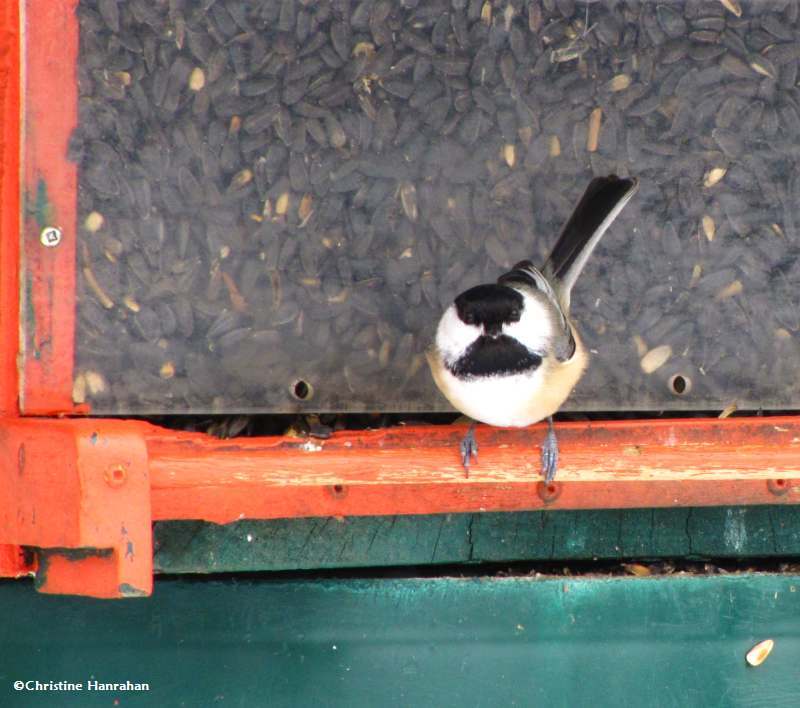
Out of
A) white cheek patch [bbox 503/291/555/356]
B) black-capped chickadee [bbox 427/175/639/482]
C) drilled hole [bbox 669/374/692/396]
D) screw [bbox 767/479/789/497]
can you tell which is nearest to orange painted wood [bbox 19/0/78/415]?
black-capped chickadee [bbox 427/175/639/482]

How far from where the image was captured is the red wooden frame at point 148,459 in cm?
203

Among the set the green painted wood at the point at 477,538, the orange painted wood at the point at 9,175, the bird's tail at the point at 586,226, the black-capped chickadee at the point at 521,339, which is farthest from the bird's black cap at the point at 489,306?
the orange painted wood at the point at 9,175

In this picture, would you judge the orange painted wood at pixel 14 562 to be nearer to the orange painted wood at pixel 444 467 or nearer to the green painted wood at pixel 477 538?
the orange painted wood at pixel 444 467

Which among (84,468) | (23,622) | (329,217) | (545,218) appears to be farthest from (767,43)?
(23,622)

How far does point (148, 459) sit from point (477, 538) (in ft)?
3.09

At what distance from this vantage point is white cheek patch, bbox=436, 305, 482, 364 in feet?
7.69

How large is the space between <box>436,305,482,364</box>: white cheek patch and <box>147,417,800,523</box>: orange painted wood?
13 centimetres

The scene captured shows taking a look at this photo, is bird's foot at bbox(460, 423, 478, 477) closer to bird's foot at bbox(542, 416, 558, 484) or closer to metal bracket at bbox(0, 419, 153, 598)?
bird's foot at bbox(542, 416, 558, 484)

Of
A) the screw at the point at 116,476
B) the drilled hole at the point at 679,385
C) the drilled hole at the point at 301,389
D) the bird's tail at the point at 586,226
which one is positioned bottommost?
the screw at the point at 116,476

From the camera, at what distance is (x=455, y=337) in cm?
235

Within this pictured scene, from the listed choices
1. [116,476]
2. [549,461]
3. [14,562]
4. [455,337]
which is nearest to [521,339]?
[455,337]

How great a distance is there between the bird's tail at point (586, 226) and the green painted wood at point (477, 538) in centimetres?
53

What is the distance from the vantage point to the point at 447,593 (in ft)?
8.81

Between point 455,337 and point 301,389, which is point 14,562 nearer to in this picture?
point 301,389
